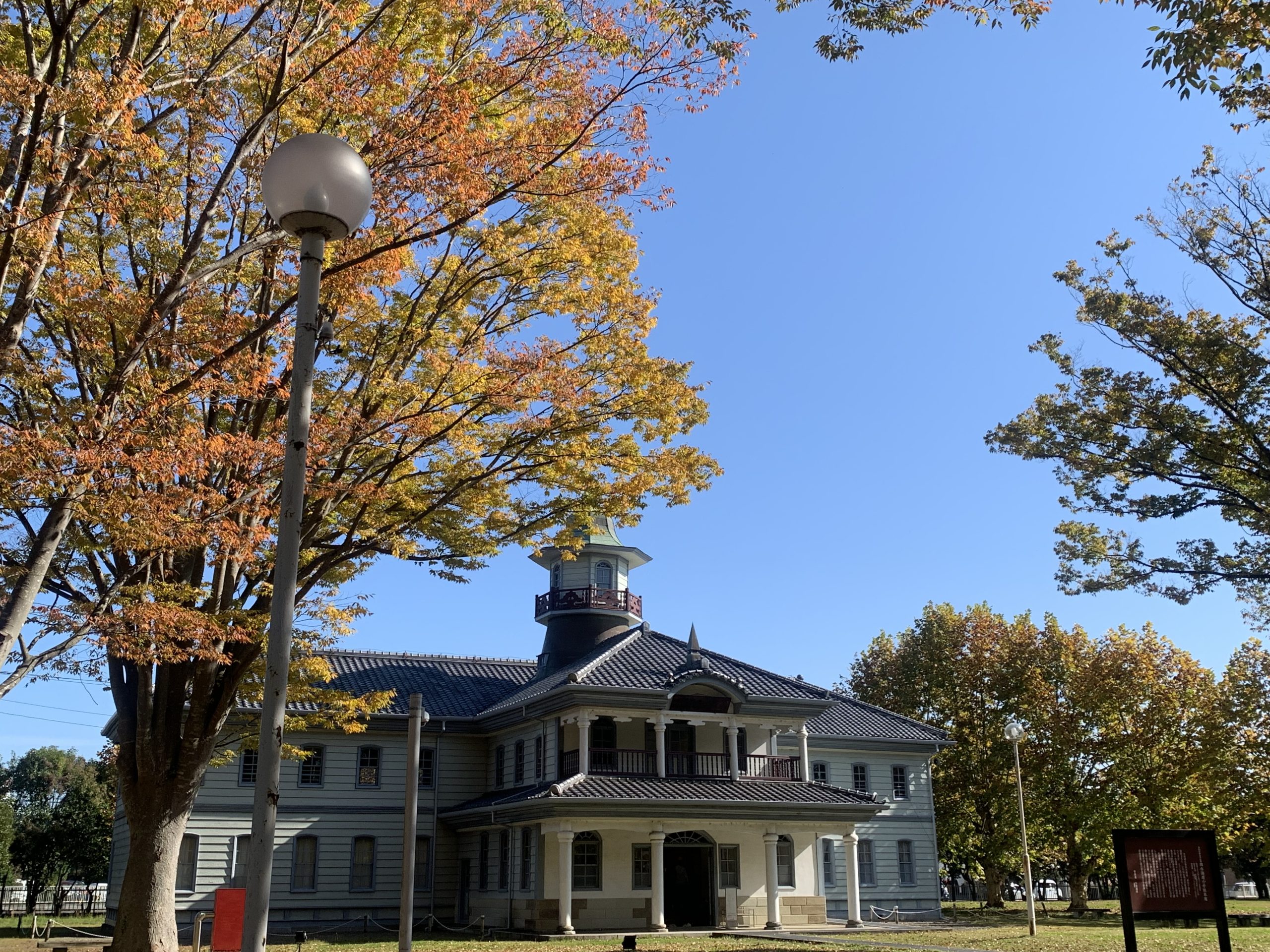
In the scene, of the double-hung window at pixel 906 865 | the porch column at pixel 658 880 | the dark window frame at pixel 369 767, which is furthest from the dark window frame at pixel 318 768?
the double-hung window at pixel 906 865

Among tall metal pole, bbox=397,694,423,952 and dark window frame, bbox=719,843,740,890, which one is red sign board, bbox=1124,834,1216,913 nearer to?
tall metal pole, bbox=397,694,423,952

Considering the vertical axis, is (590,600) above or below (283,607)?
above

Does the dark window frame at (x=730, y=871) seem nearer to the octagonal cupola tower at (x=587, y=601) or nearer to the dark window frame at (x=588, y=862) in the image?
the dark window frame at (x=588, y=862)

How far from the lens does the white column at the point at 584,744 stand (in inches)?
1098

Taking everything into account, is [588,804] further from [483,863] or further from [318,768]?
[318,768]

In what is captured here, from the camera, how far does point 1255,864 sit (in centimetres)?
6262

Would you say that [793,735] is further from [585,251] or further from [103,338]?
[103,338]

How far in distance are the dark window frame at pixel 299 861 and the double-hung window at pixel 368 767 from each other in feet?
6.48

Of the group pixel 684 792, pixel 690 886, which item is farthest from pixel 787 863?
pixel 684 792

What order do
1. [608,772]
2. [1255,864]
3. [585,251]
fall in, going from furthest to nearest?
[1255,864]
[608,772]
[585,251]

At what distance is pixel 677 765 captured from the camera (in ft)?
97.0

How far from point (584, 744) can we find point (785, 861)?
7621 millimetres

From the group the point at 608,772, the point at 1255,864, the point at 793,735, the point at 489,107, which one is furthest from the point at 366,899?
the point at 1255,864

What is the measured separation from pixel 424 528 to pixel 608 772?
14.0 m
